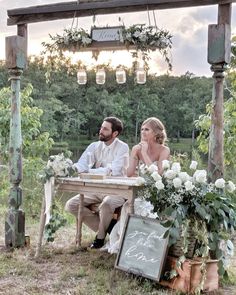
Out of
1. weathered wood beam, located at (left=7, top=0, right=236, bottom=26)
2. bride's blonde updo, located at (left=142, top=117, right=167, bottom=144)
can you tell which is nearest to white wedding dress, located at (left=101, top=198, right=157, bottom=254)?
bride's blonde updo, located at (left=142, top=117, right=167, bottom=144)

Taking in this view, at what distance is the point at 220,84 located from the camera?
3.72 metres

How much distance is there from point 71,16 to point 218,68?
56.6 inches

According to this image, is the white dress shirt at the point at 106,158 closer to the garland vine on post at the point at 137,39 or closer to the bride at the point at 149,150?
the bride at the point at 149,150

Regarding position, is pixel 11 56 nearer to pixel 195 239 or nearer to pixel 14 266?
pixel 14 266

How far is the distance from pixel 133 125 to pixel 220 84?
30.1 ft

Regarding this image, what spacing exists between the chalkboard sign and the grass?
78 millimetres

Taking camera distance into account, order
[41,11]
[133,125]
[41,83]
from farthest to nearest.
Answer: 1. [41,83]
2. [133,125]
3. [41,11]

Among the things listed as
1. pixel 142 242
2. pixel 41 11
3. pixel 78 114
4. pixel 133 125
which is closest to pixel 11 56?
pixel 41 11

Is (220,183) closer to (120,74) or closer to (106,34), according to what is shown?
(120,74)

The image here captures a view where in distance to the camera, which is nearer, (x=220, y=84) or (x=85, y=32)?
(x=220, y=84)

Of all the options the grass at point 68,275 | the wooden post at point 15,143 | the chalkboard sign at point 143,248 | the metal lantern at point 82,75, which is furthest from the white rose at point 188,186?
the wooden post at point 15,143

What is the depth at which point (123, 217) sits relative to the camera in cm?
403

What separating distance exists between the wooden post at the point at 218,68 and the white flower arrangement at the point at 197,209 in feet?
0.95

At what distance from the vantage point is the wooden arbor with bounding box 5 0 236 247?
369 cm
